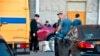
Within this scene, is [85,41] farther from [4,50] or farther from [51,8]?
[51,8]

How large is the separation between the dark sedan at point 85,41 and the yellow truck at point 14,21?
6.63 feet

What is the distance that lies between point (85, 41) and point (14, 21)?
125 inches

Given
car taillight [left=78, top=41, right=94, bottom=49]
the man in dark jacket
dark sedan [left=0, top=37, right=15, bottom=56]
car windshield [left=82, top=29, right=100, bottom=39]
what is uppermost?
dark sedan [left=0, top=37, right=15, bottom=56]

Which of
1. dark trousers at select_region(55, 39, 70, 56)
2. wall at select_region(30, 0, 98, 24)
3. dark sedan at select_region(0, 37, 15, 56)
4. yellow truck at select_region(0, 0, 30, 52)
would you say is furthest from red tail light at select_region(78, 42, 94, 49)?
wall at select_region(30, 0, 98, 24)

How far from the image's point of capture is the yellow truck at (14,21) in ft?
48.8

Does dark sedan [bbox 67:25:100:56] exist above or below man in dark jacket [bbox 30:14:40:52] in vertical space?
above

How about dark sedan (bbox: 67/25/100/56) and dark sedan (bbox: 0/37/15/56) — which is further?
dark sedan (bbox: 67/25/100/56)

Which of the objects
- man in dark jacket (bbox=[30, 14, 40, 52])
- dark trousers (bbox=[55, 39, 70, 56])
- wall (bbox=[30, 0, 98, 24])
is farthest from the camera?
wall (bbox=[30, 0, 98, 24])

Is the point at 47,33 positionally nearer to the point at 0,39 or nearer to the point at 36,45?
the point at 36,45

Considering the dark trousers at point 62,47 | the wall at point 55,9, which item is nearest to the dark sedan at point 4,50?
the dark trousers at point 62,47

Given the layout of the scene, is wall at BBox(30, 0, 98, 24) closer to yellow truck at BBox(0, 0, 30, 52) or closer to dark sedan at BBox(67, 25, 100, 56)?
yellow truck at BBox(0, 0, 30, 52)

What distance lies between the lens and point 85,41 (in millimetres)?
12711

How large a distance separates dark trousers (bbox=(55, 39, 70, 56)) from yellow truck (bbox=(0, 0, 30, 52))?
4.02 feet

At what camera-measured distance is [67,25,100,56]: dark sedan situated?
1261 centimetres
